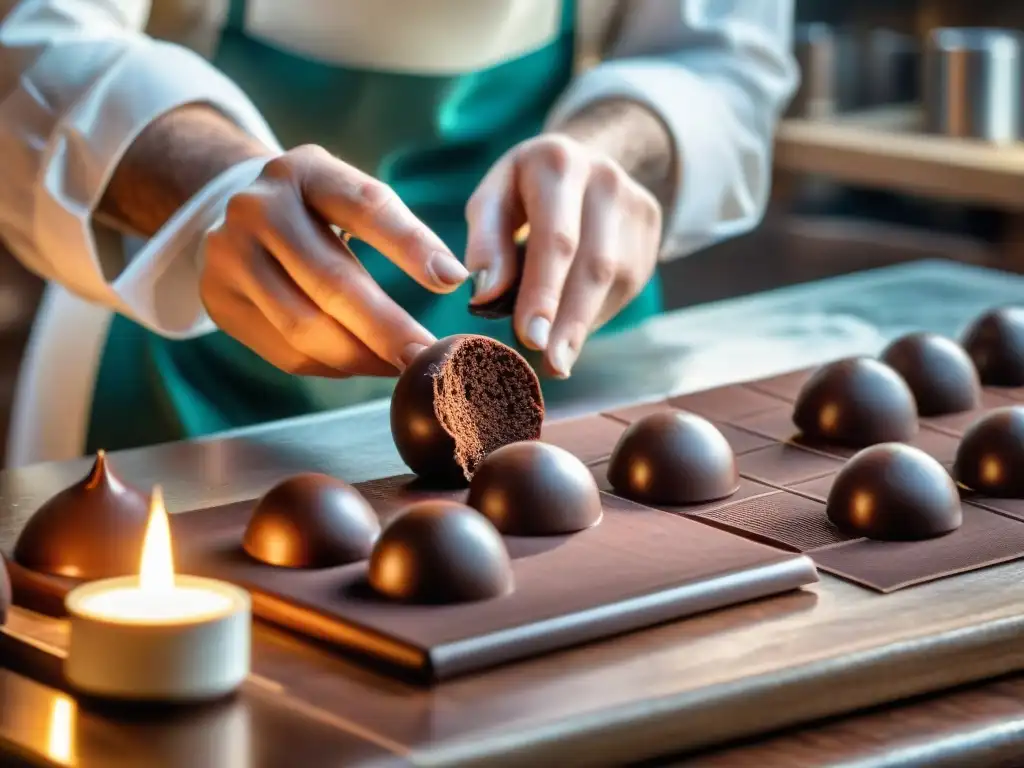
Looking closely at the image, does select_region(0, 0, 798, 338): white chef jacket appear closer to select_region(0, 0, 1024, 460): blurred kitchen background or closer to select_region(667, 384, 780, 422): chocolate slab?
select_region(667, 384, 780, 422): chocolate slab

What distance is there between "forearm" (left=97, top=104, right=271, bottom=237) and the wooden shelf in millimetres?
1407

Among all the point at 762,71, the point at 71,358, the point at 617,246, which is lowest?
the point at 71,358

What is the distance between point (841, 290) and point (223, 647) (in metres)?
0.99

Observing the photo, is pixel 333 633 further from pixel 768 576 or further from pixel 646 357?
pixel 646 357

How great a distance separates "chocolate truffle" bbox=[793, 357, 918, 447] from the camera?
1.02m

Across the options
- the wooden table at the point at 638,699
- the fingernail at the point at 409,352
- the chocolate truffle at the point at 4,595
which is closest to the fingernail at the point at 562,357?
the fingernail at the point at 409,352

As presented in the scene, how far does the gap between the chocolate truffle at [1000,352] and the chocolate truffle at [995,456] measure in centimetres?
22

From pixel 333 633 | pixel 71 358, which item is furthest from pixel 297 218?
pixel 71 358

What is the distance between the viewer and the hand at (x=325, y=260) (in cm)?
101

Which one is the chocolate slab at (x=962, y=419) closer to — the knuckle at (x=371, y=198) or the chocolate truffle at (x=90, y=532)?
the knuckle at (x=371, y=198)

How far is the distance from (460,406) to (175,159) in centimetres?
39

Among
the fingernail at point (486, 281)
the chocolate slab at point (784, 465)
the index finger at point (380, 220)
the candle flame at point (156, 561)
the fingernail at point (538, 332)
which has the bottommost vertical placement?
the chocolate slab at point (784, 465)

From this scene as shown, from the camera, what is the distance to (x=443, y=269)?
Result: 0.99 metres

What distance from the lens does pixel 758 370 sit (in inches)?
50.5
